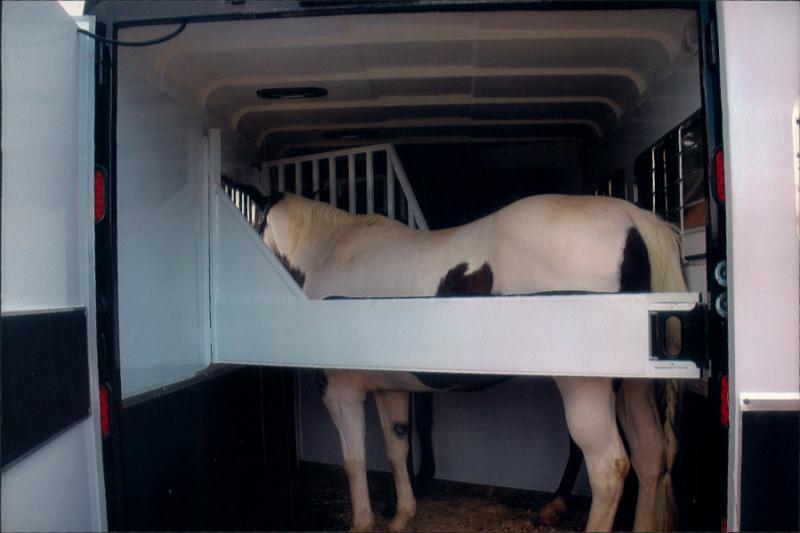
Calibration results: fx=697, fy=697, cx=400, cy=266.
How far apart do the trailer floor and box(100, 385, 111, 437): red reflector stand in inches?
74.3

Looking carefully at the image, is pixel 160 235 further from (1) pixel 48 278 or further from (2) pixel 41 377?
(2) pixel 41 377

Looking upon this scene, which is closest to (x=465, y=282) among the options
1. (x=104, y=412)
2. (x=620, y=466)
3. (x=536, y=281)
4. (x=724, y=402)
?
(x=536, y=281)

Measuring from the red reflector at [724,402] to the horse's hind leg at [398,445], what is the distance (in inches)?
85.3

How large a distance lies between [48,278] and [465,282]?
5.68 feet

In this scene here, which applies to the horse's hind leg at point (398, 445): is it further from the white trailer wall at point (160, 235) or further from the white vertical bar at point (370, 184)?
the white trailer wall at point (160, 235)

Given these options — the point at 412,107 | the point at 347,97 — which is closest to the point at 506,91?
the point at 412,107

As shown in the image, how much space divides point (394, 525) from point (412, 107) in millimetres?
2261

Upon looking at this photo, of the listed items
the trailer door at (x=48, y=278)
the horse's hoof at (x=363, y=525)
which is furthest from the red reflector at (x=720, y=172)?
the horse's hoof at (x=363, y=525)

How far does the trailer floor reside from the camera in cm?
365

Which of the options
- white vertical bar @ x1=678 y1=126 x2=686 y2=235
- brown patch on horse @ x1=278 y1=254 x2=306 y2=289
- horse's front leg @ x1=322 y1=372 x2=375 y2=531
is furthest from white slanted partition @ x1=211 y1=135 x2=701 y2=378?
white vertical bar @ x1=678 y1=126 x2=686 y2=235

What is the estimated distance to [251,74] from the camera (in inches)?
127

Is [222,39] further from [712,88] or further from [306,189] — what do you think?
[306,189]

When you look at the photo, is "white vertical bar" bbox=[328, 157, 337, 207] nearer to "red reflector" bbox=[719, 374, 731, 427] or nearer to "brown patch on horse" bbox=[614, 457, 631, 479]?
"brown patch on horse" bbox=[614, 457, 631, 479]

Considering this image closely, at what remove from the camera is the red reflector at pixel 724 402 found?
1811 millimetres
